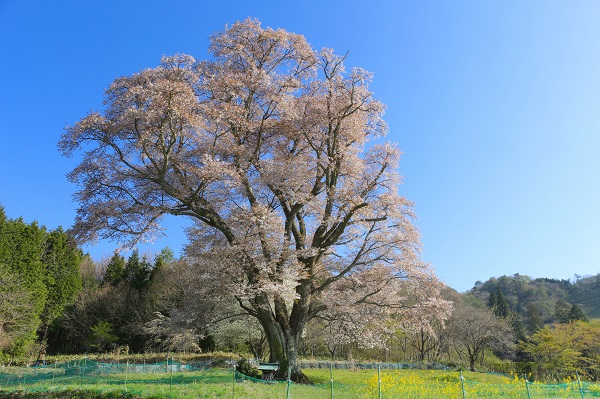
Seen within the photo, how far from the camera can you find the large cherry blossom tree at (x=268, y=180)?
14.9m

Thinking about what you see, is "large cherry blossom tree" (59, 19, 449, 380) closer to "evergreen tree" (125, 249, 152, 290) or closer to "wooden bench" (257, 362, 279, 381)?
"wooden bench" (257, 362, 279, 381)

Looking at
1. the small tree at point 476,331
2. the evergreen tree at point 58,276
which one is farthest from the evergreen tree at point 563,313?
the evergreen tree at point 58,276

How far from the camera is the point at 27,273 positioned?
34219mm

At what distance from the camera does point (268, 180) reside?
54.1 ft

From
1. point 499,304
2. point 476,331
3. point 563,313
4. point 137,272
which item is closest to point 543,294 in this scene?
point 499,304

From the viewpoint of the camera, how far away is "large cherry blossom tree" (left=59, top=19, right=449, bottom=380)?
14.9 meters

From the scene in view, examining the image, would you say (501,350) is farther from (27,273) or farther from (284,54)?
(27,273)

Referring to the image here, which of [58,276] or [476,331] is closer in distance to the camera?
[58,276]

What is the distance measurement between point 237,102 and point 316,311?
914cm

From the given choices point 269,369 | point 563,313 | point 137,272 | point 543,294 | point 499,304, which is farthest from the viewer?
point 543,294

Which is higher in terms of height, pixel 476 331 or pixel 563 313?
pixel 563 313

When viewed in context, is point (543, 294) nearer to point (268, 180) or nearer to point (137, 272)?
point (137, 272)

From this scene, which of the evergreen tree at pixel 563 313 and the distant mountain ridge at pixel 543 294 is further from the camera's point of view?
the distant mountain ridge at pixel 543 294

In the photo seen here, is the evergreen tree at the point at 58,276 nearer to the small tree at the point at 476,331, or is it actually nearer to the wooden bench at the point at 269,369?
the wooden bench at the point at 269,369
